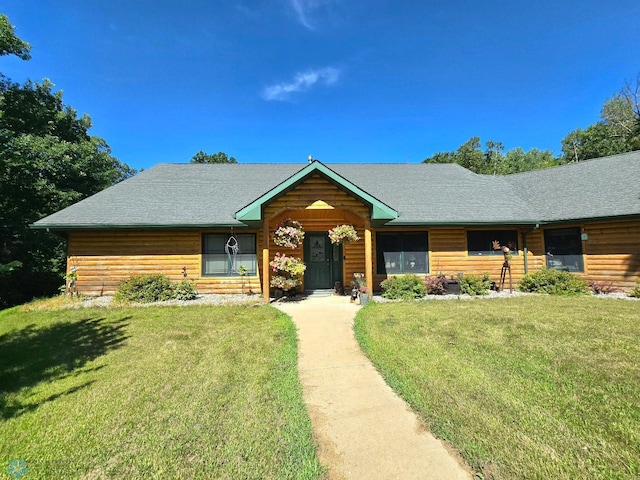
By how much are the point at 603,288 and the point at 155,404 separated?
42.7 feet

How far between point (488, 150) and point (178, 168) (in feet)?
141

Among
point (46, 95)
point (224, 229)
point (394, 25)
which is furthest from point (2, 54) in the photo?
point (394, 25)

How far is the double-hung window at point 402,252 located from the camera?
11672 mm

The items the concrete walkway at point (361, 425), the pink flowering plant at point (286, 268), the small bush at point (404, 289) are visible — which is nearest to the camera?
the concrete walkway at point (361, 425)

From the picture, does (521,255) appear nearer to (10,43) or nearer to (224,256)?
(224,256)

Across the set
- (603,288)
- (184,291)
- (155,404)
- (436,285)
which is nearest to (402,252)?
(436,285)

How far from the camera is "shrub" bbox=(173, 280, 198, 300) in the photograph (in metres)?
10.0

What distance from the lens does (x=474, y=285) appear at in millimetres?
10484

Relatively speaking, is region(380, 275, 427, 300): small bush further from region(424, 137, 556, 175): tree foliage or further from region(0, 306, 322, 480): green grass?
region(424, 137, 556, 175): tree foliage

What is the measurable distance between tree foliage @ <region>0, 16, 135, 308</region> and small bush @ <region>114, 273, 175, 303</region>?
4215 mm

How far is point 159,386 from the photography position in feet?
13.2

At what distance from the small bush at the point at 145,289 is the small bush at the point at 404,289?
23.5 feet

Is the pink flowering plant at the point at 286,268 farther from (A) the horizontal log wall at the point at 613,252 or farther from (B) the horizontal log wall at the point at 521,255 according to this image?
(A) the horizontal log wall at the point at 613,252

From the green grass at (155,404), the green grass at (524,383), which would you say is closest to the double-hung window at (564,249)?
the green grass at (524,383)
